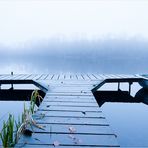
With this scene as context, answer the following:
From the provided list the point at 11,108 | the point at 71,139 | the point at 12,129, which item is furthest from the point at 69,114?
the point at 11,108

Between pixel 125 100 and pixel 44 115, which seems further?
pixel 125 100

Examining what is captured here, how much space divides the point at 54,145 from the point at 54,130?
492mm

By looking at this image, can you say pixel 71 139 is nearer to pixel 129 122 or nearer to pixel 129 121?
pixel 129 122

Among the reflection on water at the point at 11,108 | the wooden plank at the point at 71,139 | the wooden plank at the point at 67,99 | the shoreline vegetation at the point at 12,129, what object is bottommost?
the reflection on water at the point at 11,108

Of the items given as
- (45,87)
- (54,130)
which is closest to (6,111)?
(45,87)

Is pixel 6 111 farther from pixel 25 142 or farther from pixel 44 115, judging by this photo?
pixel 25 142

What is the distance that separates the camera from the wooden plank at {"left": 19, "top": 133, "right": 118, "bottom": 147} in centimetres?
302

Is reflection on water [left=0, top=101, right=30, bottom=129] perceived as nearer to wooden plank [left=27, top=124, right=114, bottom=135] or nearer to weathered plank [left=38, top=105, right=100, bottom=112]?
weathered plank [left=38, top=105, right=100, bottom=112]

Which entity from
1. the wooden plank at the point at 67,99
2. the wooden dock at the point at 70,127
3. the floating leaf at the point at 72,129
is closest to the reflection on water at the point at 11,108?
the wooden plank at the point at 67,99

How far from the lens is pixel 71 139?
3.16 metres

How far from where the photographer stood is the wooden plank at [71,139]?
9.90 ft

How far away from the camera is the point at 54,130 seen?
3451 mm

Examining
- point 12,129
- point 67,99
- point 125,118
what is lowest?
point 125,118

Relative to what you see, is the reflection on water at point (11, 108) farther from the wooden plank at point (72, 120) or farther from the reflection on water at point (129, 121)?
the wooden plank at point (72, 120)
